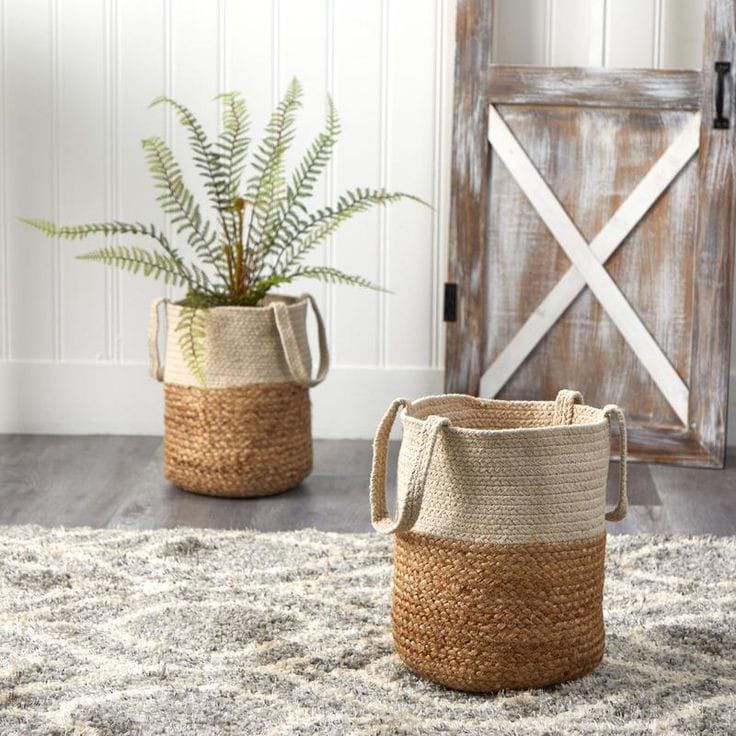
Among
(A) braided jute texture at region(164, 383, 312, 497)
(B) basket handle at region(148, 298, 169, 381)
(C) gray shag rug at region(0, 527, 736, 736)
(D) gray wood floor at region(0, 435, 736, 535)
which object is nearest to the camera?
(C) gray shag rug at region(0, 527, 736, 736)

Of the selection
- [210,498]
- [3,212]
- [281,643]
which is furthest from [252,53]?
[281,643]

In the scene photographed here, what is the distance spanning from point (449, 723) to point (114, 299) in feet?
6.65

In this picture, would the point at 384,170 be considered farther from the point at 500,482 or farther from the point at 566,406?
the point at 500,482

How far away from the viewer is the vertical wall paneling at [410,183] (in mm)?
3242

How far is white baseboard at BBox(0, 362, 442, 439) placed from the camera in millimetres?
3381

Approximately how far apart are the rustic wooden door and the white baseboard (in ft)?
0.95

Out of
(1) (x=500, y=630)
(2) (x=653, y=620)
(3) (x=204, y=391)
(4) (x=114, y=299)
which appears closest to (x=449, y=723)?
(1) (x=500, y=630)

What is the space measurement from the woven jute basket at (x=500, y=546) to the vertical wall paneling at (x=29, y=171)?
1902mm

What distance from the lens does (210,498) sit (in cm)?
278

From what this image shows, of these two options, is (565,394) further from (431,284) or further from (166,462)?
(431,284)

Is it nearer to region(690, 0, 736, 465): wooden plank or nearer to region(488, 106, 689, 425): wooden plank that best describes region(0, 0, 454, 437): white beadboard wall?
region(488, 106, 689, 425): wooden plank

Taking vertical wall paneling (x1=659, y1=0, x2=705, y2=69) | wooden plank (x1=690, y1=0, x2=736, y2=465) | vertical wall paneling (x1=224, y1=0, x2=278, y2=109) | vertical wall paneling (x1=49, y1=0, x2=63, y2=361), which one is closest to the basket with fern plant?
vertical wall paneling (x1=224, y1=0, x2=278, y2=109)

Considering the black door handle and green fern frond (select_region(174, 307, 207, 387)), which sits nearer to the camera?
green fern frond (select_region(174, 307, 207, 387))

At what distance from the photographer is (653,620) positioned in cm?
198
